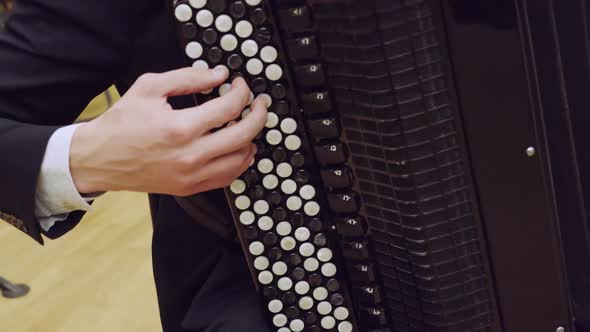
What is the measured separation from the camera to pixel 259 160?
859 millimetres

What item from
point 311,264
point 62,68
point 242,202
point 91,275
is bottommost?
point 91,275

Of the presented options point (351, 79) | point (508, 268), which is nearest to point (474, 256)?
point (508, 268)

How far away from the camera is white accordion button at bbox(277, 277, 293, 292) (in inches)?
36.7

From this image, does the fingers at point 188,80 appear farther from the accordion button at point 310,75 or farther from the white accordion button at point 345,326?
the white accordion button at point 345,326

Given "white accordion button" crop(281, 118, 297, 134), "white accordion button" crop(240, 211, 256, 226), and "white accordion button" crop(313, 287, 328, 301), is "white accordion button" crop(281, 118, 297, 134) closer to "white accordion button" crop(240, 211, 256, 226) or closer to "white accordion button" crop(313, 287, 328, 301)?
"white accordion button" crop(240, 211, 256, 226)

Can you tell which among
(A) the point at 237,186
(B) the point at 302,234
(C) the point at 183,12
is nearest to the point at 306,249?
(B) the point at 302,234

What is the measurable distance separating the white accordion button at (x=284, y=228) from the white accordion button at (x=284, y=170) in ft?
0.22

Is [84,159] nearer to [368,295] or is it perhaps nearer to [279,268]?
[279,268]

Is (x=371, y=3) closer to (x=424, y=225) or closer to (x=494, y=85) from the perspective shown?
(x=494, y=85)

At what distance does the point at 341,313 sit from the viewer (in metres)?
0.96

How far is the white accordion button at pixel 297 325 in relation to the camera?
96 centimetres

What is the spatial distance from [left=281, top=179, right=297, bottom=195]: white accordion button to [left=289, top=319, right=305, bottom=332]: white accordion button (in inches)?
7.5

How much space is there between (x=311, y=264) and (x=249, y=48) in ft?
0.96

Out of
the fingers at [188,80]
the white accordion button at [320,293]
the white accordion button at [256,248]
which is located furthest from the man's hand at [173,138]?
the white accordion button at [320,293]
